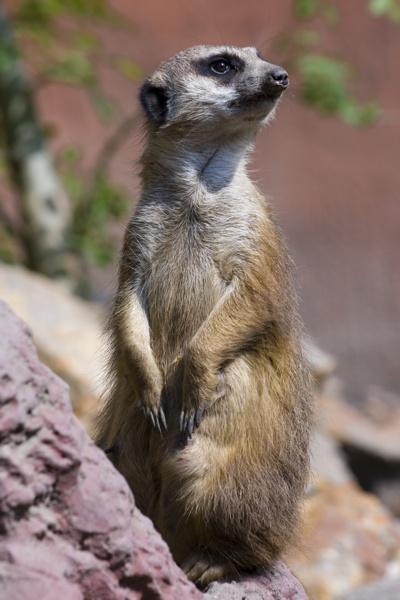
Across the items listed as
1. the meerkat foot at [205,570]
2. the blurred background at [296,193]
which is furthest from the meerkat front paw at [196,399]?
the blurred background at [296,193]

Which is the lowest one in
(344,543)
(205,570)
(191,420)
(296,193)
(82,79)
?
(344,543)

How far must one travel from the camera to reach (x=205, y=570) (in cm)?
349

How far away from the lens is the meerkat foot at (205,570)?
3475 millimetres

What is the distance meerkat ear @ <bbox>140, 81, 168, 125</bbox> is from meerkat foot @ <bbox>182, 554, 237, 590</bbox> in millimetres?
1606

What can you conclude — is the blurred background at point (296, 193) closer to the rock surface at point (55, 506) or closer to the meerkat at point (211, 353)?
the meerkat at point (211, 353)

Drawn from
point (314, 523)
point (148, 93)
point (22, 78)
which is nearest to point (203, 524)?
point (148, 93)

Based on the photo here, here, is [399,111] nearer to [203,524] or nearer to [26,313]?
[26,313]

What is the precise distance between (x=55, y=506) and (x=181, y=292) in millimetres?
1350

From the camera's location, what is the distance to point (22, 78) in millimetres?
9555

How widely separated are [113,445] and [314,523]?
327 cm

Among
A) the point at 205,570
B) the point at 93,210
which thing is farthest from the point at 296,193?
the point at 205,570

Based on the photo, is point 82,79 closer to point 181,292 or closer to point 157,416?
point 181,292

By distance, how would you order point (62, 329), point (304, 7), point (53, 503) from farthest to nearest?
point (304, 7)
point (62, 329)
point (53, 503)

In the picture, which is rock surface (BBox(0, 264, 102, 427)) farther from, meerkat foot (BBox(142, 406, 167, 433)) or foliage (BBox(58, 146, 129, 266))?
meerkat foot (BBox(142, 406, 167, 433))
